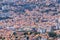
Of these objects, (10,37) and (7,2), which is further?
(7,2)

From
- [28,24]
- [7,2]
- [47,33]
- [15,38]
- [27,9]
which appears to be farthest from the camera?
[7,2]

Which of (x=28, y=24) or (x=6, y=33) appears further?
(x=28, y=24)

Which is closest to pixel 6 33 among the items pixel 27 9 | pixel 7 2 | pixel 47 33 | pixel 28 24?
pixel 47 33

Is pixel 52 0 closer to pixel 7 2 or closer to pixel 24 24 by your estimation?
pixel 7 2

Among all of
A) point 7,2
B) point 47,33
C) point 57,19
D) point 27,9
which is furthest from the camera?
point 7,2

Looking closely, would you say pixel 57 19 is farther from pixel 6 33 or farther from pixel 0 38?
pixel 0 38

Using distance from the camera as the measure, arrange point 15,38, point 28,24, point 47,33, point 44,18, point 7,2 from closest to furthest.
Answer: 1. point 15,38
2. point 47,33
3. point 28,24
4. point 44,18
5. point 7,2

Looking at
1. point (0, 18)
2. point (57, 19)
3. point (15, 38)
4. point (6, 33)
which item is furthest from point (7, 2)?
point (15, 38)

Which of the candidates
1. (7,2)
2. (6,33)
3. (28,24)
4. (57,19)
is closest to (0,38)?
(6,33)

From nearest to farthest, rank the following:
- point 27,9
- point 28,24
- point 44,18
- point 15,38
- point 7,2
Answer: point 15,38 → point 28,24 → point 44,18 → point 27,9 → point 7,2
